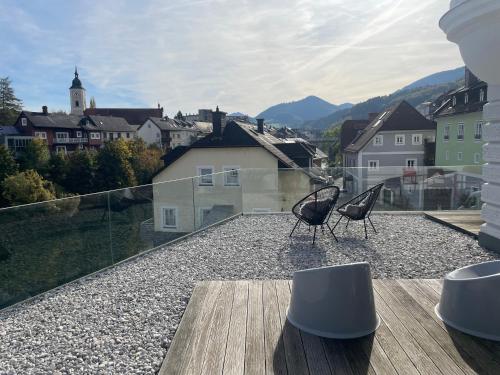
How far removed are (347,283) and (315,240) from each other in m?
3.83

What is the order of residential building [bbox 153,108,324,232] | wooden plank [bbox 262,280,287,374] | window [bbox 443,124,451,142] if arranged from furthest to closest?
window [bbox 443,124,451,142] → residential building [bbox 153,108,324,232] → wooden plank [bbox 262,280,287,374]

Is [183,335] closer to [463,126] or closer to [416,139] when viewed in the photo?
[463,126]

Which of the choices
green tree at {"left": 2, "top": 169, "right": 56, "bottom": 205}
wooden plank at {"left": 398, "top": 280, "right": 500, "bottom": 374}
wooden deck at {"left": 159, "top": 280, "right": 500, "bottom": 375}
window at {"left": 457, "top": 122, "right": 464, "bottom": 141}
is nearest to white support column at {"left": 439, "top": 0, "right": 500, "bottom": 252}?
wooden deck at {"left": 159, "top": 280, "right": 500, "bottom": 375}

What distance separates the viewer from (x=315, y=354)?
7.20 ft

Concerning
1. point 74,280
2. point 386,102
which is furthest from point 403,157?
point 386,102

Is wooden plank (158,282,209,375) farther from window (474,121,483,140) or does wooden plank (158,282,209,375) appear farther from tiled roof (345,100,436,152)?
tiled roof (345,100,436,152)

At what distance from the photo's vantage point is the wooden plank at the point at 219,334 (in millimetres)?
2191

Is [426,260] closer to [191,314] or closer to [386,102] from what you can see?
[191,314]

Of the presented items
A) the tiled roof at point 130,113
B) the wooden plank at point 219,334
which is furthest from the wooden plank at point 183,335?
the tiled roof at point 130,113

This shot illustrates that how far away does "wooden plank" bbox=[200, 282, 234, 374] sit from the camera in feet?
7.19

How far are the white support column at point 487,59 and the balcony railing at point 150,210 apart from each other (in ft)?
11.1

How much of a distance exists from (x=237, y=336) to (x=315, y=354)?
57 cm

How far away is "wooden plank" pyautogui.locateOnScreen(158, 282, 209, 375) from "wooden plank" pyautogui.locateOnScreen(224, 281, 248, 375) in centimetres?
28

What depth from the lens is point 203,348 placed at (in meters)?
2.38
